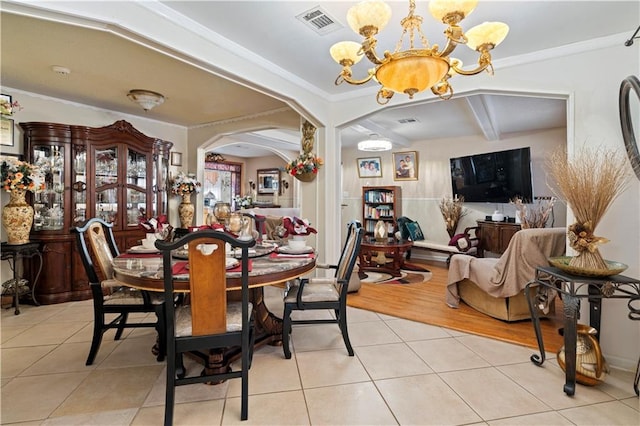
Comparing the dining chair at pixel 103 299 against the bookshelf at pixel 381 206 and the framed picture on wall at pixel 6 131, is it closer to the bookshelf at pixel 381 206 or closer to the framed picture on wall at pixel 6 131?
the framed picture on wall at pixel 6 131

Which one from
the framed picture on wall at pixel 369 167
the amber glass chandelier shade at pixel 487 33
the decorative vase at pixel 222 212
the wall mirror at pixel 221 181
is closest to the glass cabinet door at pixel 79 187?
the decorative vase at pixel 222 212

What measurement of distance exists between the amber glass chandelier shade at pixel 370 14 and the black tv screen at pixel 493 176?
14.8 ft

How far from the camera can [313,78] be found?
344 centimetres

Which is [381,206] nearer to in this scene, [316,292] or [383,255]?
[383,255]

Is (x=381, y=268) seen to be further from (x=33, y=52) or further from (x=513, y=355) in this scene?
(x=33, y=52)

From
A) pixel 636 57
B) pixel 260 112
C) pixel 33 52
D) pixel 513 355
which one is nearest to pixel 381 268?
pixel 513 355

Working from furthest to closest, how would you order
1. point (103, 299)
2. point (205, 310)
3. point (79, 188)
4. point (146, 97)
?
point (79, 188), point (146, 97), point (103, 299), point (205, 310)

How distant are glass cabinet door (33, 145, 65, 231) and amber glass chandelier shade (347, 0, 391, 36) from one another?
3.94 m

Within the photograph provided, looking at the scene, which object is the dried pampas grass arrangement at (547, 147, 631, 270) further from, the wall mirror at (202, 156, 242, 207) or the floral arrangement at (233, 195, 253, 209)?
the wall mirror at (202, 156, 242, 207)

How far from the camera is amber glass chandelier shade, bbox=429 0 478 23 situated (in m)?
1.58

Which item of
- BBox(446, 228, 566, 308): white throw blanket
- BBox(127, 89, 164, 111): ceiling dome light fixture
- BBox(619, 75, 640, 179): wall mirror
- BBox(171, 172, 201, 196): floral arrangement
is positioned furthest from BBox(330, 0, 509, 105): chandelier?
BBox(171, 172, 201, 196): floral arrangement

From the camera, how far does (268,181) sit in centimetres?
909

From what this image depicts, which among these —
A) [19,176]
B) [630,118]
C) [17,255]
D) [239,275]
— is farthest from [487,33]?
[17,255]

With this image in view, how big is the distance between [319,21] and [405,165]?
4.99m
